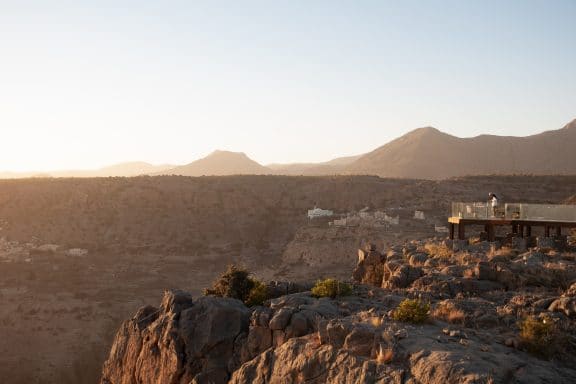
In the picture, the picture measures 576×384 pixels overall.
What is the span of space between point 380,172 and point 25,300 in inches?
4128

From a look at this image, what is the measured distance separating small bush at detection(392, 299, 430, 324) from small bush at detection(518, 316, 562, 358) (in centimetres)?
213

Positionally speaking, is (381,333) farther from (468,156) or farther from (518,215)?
(468,156)

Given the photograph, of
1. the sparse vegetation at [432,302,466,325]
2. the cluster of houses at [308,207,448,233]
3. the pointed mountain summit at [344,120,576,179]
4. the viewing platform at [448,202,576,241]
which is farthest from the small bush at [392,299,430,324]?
the pointed mountain summit at [344,120,576,179]

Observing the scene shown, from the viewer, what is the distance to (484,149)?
142 metres

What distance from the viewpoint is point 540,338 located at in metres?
10.0

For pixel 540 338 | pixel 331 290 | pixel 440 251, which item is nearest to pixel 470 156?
pixel 440 251

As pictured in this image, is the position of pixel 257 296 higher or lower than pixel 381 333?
lower

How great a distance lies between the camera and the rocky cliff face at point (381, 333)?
971 centimetres

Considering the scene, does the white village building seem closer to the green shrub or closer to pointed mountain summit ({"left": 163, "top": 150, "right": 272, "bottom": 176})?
the green shrub

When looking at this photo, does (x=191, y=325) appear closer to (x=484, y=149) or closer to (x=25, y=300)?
(x=25, y=300)

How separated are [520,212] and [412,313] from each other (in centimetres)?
1135

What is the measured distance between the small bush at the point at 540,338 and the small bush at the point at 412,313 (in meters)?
2.13

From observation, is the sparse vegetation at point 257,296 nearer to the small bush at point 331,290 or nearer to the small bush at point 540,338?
the small bush at point 331,290

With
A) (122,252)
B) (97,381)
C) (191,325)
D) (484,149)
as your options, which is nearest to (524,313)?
(191,325)
